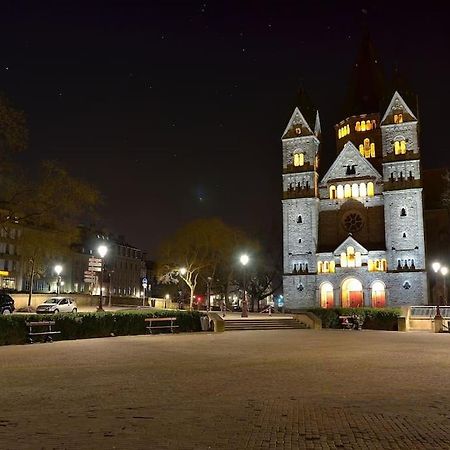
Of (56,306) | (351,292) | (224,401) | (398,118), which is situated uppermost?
(398,118)

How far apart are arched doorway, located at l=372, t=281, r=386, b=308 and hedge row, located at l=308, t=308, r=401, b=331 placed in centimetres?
2298

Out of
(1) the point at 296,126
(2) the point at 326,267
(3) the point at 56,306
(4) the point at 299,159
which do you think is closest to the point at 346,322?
(3) the point at 56,306

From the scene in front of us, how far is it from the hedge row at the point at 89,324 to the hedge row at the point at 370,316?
37.5 ft

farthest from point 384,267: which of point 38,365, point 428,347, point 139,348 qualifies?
point 38,365

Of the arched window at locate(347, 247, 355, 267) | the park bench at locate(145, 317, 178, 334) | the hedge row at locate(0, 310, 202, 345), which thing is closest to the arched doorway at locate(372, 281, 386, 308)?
the arched window at locate(347, 247, 355, 267)

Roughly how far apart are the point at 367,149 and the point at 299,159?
34.3 ft

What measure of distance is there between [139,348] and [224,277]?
54.4m

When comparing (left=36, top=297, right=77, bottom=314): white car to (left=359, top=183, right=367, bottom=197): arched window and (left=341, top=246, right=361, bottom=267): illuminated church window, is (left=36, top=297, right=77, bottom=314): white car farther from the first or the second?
(left=359, top=183, right=367, bottom=197): arched window

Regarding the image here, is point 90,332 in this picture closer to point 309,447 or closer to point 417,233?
point 309,447

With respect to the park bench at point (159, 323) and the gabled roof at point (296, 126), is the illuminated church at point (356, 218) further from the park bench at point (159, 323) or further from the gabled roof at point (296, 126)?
the park bench at point (159, 323)

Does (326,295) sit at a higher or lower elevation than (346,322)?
higher

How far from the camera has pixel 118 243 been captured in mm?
114938

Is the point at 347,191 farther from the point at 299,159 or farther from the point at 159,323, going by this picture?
the point at 159,323

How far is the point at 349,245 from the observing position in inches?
2469
